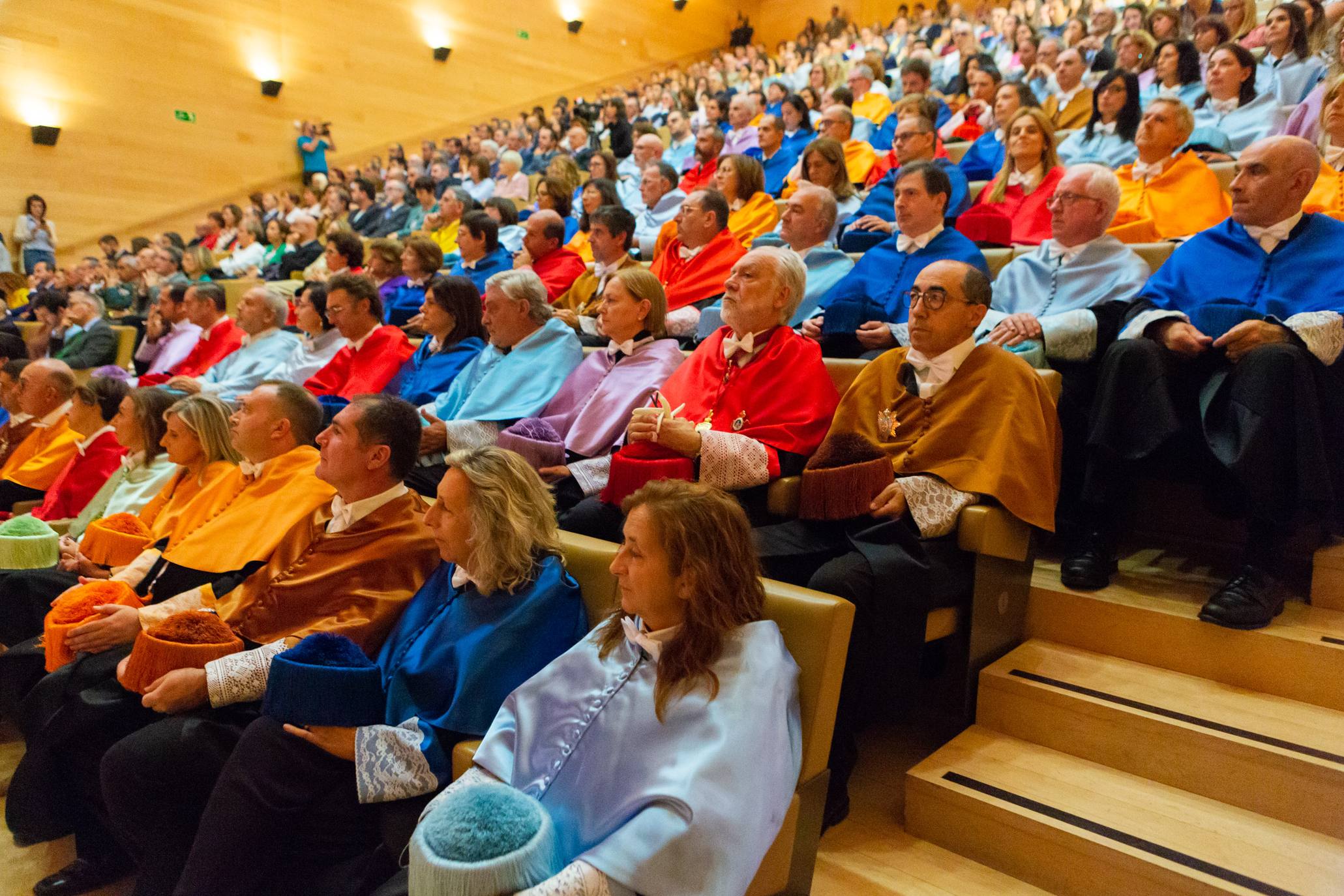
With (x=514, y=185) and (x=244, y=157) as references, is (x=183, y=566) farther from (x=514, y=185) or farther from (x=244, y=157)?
(x=244, y=157)

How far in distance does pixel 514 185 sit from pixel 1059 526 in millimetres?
6144

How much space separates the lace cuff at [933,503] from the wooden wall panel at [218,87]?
9.99 meters

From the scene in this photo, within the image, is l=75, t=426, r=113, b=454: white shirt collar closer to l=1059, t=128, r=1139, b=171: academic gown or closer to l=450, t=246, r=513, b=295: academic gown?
l=450, t=246, r=513, b=295: academic gown

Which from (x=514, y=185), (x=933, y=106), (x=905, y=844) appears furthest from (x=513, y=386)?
(x=514, y=185)

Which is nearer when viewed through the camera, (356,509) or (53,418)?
(356,509)

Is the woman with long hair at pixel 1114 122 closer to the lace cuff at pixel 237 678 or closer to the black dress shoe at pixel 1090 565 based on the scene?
the black dress shoe at pixel 1090 565

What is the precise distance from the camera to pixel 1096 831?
1.52m

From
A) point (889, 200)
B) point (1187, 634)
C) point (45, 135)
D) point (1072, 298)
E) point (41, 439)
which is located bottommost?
point (1187, 634)

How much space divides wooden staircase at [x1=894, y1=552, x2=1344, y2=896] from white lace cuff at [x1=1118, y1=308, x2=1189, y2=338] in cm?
64

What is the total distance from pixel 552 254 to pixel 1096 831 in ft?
11.8

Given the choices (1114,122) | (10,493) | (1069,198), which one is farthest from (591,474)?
(1114,122)

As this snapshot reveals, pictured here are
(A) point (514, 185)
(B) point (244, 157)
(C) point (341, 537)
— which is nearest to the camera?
(C) point (341, 537)

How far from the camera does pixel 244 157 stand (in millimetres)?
10320

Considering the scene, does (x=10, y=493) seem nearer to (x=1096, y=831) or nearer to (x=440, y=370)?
(x=440, y=370)
